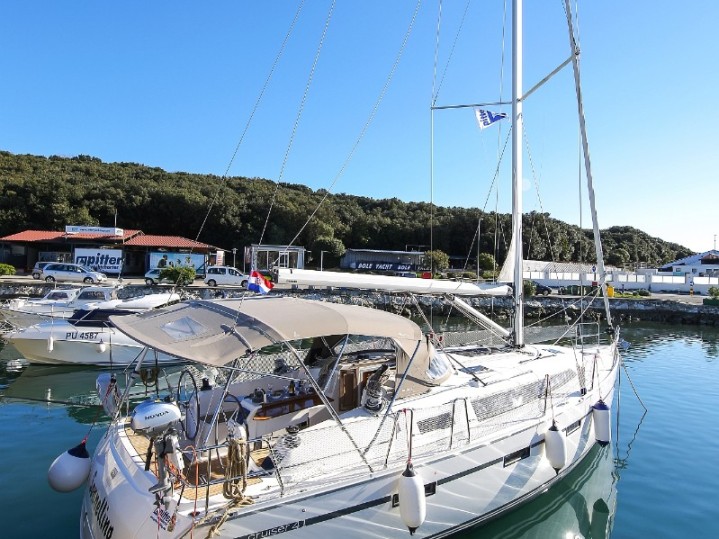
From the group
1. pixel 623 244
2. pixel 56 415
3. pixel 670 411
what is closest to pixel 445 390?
pixel 670 411

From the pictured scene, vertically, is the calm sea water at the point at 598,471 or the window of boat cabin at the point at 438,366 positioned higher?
the window of boat cabin at the point at 438,366

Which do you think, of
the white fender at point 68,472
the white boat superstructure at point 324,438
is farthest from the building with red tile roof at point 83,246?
the white fender at point 68,472

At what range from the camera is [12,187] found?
51.4 metres

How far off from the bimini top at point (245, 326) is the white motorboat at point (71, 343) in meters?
11.1

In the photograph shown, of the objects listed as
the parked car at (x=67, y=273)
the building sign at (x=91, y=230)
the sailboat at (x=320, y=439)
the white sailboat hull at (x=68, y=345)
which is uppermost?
the building sign at (x=91, y=230)

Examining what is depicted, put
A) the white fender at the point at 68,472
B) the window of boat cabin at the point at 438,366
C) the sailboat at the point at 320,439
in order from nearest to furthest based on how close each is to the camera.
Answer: the sailboat at the point at 320,439 < the white fender at the point at 68,472 < the window of boat cabin at the point at 438,366

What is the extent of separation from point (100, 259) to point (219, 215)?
2064 cm

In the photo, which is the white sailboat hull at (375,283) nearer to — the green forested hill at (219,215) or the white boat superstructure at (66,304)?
the white boat superstructure at (66,304)

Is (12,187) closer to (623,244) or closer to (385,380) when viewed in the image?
(385,380)

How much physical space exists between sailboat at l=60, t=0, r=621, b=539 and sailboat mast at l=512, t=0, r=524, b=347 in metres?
2.00

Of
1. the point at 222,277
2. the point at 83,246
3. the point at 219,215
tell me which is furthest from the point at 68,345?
the point at 219,215

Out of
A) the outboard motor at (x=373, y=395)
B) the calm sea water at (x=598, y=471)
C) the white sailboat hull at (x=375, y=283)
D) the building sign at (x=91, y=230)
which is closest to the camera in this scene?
the outboard motor at (x=373, y=395)

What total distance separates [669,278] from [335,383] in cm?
5117

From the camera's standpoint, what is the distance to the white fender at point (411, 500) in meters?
4.80
